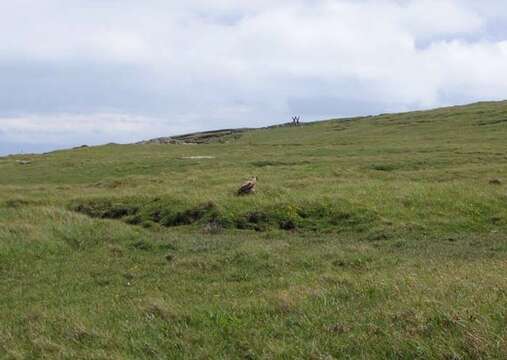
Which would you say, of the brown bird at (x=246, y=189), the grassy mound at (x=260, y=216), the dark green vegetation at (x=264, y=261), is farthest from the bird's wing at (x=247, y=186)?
the grassy mound at (x=260, y=216)

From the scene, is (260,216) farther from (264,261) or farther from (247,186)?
(264,261)

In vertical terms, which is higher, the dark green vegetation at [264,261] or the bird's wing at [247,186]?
the bird's wing at [247,186]

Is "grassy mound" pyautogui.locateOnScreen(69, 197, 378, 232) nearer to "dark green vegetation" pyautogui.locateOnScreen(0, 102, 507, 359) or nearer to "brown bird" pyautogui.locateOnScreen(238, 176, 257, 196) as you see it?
"dark green vegetation" pyautogui.locateOnScreen(0, 102, 507, 359)

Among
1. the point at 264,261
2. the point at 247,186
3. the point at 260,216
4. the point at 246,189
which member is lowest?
the point at 264,261

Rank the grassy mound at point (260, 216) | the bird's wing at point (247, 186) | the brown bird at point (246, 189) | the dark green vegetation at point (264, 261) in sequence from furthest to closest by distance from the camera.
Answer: the bird's wing at point (247, 186), the brown bird at point (246, 189), the grassy mound at point (260, 216), the dark green vegetation at point (264, 261)

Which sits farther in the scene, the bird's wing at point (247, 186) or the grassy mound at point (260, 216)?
the bird's wing at point (247, 186)

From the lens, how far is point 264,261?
61.0 ft

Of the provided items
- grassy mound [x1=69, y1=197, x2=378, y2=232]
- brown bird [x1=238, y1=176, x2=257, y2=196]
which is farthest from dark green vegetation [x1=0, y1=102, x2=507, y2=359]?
brown bird [x1=238, y1=176, x2=257, y2=196]

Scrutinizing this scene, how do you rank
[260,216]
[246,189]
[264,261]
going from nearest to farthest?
1. [264,261]
2. [260,216]
3. [246,189]

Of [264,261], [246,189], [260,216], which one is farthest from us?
[246,189]

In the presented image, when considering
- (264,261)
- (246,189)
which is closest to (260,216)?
(246,189)

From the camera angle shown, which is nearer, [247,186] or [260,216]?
[260,216]

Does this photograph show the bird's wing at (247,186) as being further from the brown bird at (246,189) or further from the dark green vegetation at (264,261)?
the dark green vegetation at (264,261)

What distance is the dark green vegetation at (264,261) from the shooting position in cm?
889
